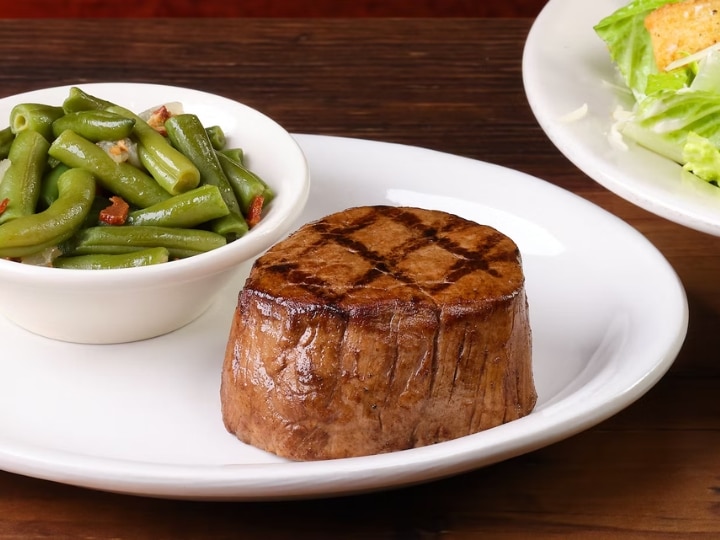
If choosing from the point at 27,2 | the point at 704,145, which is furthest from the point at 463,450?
the point at 27,2

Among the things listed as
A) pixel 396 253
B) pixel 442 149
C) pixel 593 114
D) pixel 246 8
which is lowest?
pixel 246 8

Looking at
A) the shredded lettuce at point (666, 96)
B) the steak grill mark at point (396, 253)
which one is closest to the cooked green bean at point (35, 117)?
the steak grill mark at point (396, 253)

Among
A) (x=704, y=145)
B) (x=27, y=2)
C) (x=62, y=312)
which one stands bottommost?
(x=27, y=2)

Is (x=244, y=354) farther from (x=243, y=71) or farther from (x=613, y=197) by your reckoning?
(x=243, y=71)

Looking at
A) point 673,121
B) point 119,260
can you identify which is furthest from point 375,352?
point 673,121

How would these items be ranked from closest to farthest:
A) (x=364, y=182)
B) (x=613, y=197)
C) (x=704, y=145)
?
(x=704, y=145)
(x=364, y=182)
(x=613, y=197)

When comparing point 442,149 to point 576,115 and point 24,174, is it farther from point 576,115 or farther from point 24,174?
point 24,174

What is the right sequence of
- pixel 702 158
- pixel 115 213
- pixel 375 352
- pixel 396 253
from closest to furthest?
pixel 375 352 → pixel 396 253 → pixel 702 158 → pixel 115 213
